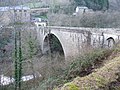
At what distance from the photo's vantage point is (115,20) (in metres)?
23.0

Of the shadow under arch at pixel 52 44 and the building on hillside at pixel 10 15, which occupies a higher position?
the building on hillside at pixel 10 15

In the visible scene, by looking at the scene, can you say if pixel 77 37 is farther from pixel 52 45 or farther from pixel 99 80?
pixel 99 80

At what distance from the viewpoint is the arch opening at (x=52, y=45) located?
923 inches

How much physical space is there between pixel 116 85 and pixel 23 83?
32.4 feet

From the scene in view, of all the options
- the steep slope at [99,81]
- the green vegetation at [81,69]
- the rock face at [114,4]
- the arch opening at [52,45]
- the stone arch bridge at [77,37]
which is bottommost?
the arch opening at [52,45]

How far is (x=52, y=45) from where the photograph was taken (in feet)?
82.9

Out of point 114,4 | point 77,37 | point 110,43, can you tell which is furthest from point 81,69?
point 114,4

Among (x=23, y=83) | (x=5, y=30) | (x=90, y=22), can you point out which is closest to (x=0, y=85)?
(x=23, y=83)

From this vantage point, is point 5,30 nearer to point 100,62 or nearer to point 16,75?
point 16,75

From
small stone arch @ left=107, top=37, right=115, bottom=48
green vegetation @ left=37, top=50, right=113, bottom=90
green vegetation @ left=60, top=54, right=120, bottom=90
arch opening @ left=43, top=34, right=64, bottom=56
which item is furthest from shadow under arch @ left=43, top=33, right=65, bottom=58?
green vegetation @ left=60, top=54, right=120, bottom=90

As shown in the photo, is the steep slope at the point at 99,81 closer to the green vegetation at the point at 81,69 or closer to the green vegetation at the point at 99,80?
the green vegetation at the point at 99,80

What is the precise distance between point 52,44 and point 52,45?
198mm

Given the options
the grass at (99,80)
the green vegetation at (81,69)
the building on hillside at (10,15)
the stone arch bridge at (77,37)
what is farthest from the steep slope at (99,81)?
the building on hillside at (10,15)

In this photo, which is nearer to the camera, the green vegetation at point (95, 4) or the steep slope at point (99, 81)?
the steep slope at point (99, 81)
